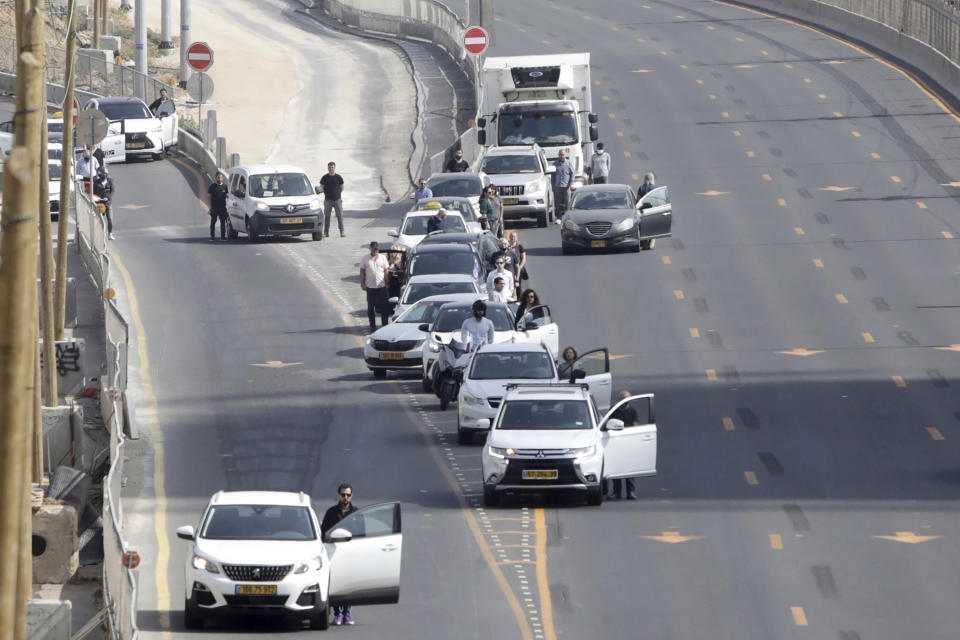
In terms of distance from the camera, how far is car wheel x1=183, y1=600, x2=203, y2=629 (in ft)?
64.3

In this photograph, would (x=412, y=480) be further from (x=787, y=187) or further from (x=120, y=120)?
(x=120, y=120)

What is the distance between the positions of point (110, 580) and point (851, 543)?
30.2 feet

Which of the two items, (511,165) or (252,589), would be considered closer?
→ (252,589)

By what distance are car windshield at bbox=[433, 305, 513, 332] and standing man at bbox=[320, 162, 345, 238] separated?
1190 centimetres

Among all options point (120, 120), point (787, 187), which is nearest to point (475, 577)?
point (787, 187)

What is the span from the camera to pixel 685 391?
32.5 meters

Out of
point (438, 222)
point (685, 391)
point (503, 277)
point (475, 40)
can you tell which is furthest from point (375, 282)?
point (475, 40)

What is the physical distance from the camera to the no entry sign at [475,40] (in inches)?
2154

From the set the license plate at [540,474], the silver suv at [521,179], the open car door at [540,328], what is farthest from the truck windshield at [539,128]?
the license plate at [540,474]

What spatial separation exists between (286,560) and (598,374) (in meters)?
10.7

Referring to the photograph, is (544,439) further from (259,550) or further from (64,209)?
(64,209)

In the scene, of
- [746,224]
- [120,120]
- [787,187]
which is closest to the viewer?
[746,224]

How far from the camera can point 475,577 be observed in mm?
21969

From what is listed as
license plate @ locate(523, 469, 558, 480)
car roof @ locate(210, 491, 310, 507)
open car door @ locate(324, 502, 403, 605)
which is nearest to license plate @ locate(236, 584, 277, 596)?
open car door @ locate(324, 502, 403, 605)
